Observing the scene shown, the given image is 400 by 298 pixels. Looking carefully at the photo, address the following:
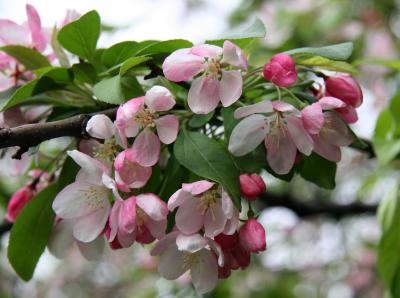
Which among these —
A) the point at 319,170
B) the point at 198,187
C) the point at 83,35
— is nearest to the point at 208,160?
the point at 198,187

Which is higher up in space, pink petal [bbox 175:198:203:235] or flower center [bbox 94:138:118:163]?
flower center [bbox 94:138:118:163]

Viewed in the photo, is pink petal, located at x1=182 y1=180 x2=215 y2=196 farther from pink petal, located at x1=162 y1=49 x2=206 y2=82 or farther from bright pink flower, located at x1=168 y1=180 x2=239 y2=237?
pink petal, located at x1=162 y1=49 x2=206 y2=82

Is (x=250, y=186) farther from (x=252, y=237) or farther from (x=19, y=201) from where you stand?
(x=19, y=201)

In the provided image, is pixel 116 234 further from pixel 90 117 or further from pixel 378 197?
pixel 378 197

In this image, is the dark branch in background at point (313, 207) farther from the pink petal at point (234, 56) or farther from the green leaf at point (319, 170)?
the pink petal at point (234, 56)

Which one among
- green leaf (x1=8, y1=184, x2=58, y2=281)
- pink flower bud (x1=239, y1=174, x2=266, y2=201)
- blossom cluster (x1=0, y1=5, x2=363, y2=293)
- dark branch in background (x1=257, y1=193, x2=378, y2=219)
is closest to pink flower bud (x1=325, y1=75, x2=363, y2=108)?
blossom cluster (x1=0, y1=5, x2=363, y2=293)

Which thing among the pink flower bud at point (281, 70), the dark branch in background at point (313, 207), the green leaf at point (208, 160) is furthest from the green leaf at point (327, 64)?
the dark branch in background at point (313, 207)

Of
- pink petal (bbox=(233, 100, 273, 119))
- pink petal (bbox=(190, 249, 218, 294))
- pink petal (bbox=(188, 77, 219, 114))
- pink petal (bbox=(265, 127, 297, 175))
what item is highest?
pink petal (bbox=(188, 77, 219, 114))

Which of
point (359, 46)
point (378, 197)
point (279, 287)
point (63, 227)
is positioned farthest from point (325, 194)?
point (63, 227)
